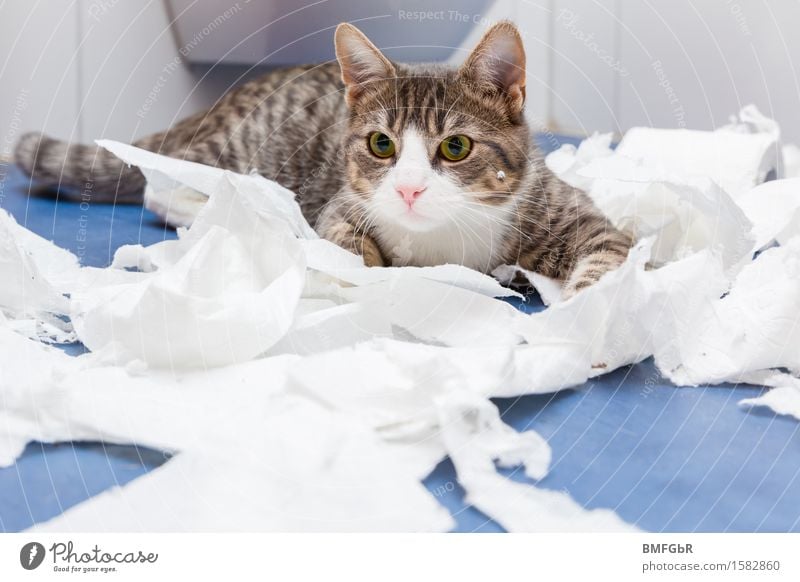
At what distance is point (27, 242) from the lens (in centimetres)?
146

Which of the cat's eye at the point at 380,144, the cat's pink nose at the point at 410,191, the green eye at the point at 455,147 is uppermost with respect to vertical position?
the green eye at the point at 455,147

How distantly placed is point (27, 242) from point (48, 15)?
75 centimetres

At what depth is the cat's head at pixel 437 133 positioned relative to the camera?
4.13 feet

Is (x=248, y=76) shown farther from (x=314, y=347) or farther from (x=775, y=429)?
(x=775, y=429)

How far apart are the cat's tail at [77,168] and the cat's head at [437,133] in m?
0.83

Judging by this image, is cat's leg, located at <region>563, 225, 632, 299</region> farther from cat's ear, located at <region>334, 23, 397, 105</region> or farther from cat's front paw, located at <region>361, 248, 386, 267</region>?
cat's ear, located at <region>334, 23, 397, 105</region>

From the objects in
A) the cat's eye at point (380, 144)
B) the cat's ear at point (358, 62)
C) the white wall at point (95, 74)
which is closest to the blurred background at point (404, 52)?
the white wall at point (95, 74)

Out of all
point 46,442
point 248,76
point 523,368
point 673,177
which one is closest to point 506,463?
point 523,368

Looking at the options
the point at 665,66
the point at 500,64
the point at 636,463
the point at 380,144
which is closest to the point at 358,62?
the point at 380,144

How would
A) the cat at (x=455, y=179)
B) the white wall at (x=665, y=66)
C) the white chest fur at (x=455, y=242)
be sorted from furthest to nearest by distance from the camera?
the white wall at (x=665, y=66) → the white chest fur at (x=455, y=242) → the cat at (x=455, y=179)

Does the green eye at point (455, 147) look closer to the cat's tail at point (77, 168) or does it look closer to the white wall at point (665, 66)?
the cat's tail at point (77, 168)

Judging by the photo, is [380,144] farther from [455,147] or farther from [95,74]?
[95,74]

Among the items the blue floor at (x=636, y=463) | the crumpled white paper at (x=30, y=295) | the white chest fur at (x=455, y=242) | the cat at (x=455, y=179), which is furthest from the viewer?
the white chest fur at (x=455, y=242)

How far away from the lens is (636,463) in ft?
2.85
